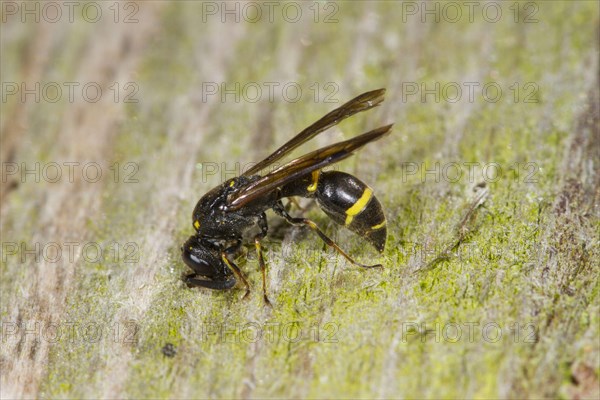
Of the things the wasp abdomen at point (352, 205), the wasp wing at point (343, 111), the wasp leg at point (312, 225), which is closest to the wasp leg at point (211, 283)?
the wasp leg at point (312, 225)

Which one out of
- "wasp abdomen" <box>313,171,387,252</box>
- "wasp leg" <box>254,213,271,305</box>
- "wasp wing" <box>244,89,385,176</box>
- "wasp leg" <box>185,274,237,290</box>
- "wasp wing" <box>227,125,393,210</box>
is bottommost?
"wasp leg" <box>185,274,237,290</box>

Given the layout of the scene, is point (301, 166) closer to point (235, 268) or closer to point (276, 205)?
point (276, 205)

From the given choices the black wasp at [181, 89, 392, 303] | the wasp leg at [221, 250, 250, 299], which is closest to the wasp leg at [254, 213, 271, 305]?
the black wasp at [181, 89, 392, 303]

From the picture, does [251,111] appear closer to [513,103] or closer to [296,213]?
[296,213]

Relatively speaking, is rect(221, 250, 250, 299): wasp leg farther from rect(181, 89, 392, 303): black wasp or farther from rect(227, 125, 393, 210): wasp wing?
rect(227, 125, 393, 210): wasp wing

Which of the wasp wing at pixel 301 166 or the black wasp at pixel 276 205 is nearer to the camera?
the wasp wing at pixel 301 166

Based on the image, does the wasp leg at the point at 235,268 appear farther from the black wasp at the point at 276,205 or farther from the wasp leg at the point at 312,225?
the wasp leg at the point at 312,225

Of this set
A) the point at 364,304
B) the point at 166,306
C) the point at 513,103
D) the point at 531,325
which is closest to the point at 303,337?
the point at 364,304
